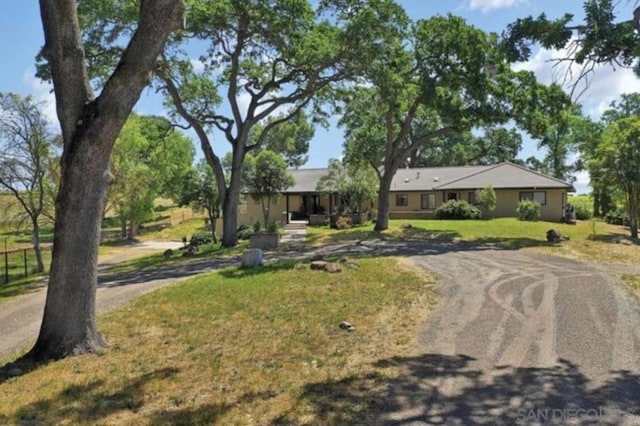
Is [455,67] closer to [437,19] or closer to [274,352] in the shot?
[437,19]

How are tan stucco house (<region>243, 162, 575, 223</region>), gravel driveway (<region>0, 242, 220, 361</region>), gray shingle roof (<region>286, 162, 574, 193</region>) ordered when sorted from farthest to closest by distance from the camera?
gray shingle roof (<region>286, 162, 574, 193</region>) → tan stucco house (<region>243, 162, 575, 223</region>) → gravel driveway (<region>0, 242, 220, 361</region>)

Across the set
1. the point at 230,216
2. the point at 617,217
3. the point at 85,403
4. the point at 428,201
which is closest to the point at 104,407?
the point at 85,403

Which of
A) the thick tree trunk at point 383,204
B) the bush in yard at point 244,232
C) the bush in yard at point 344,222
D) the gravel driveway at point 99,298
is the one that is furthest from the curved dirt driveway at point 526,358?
the bush in yard at point 344,222

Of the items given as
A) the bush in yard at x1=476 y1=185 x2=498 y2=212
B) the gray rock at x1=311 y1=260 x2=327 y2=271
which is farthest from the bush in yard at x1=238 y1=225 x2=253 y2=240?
the bush in yard at x1=476 y1=185 x2=498 y2=212

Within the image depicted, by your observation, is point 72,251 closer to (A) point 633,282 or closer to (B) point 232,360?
(B) point 232,360

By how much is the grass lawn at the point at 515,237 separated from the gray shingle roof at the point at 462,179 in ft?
20.9

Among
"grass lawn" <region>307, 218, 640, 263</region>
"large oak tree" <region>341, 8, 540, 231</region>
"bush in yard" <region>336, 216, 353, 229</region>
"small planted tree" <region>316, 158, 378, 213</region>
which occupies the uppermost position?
"large oak tree" <region>341, 8, 540, 231</region>

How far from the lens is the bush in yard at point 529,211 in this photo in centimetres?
3394

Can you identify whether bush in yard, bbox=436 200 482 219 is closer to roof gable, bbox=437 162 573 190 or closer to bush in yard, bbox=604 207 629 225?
roof gable, bbox=437 162 573 190

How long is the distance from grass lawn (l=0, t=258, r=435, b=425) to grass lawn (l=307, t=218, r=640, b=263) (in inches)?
397

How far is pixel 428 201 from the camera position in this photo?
1636 inches

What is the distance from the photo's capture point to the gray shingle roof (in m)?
37.5

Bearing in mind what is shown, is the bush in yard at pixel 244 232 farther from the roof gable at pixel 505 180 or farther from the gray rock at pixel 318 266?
the roof gable at pixel 505 180

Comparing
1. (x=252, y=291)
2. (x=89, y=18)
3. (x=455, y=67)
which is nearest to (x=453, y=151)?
(x=455, y=67)
